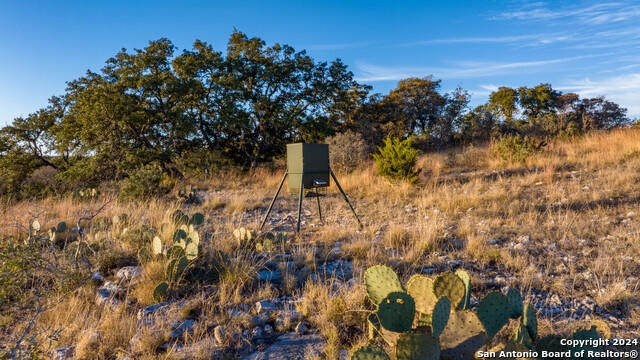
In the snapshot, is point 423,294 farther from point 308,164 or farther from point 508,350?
point 308,164

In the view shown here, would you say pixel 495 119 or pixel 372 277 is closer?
pixel 372 277

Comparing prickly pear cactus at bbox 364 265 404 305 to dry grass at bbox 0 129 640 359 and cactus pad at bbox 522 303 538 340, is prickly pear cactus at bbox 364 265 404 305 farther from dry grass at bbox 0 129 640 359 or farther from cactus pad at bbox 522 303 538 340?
cactus pad at bbox 522 303 538 340

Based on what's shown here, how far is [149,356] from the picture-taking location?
201cm

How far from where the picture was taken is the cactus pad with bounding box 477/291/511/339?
1736mm

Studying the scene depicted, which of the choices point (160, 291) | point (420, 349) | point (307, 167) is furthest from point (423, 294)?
point (307, 167)

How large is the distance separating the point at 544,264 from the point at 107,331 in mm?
4144

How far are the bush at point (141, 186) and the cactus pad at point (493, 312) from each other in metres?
8.16

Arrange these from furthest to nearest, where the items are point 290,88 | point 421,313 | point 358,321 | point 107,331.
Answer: point 290,88
point 358,321
point 107,331
point 421,313

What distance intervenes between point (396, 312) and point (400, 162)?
695 cm

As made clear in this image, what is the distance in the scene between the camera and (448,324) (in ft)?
Result: 5.64

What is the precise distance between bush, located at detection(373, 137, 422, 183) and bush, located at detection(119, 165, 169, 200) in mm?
6129

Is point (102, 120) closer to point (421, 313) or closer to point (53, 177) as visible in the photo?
point (53, 177)

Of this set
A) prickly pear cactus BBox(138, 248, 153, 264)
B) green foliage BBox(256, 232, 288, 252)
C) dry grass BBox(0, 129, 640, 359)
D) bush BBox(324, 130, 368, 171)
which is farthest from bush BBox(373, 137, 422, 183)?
prickly pear cactus BBox(138, 248, 153, 264)

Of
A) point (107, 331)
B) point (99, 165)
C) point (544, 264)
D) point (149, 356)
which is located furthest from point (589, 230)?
point (99, 165)
